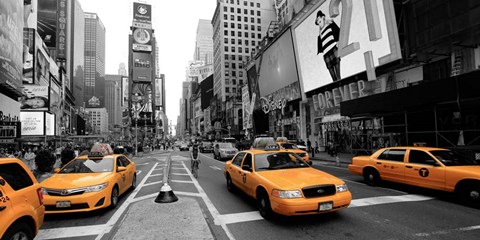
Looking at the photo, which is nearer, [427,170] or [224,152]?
[427,170]

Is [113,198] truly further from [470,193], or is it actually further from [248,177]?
[470,193]

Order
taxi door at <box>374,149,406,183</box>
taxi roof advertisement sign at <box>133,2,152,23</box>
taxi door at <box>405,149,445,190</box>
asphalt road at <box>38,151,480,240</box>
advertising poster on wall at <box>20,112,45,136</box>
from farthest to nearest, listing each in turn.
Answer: taxi roof advertisement sign at <box>133,2,152,23</box> → advertising poster on wall at <box>20,112,45,136</box> → taxi door at <box>374,149,406,183</box> → taxi door at <box>405,149,445,190</box> → asphalt road at <box>38,151,480,240</box>

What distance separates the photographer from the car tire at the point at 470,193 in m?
7.05

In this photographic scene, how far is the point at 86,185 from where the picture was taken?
697 centimetres

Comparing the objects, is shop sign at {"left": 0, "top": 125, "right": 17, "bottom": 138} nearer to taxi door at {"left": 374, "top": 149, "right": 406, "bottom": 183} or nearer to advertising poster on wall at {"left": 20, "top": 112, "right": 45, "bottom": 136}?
taxi door at {"left": 374, "top": 149, "right": 406, "bottom": 183}

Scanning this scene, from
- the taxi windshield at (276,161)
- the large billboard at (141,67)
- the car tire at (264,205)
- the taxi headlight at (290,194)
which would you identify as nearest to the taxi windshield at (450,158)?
the taxi windshield at (276,161)

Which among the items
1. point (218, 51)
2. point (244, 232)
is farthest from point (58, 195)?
point (218, 51)

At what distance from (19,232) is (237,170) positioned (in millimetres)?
5589

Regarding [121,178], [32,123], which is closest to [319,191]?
[121,178]

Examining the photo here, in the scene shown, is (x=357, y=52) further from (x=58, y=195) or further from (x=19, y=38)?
(x=19, y=38)

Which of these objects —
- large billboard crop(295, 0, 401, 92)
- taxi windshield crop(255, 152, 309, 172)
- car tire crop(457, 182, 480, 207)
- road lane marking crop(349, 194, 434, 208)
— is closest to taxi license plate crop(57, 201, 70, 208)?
taxi windshield crop(255, 152, 309, 172)

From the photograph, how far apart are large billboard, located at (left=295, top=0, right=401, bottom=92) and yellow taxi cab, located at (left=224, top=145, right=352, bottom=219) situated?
19270mm

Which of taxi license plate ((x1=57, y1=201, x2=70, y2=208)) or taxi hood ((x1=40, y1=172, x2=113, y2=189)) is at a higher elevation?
taxi hood ((x1=40, y1=172, x2=113, y2=189))

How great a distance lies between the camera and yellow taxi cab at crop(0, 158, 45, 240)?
155 inches
